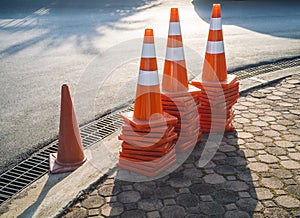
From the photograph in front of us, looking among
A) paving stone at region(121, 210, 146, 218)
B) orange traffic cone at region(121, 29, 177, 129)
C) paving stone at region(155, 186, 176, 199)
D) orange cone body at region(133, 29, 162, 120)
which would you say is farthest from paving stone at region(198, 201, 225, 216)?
orange cone body at region(133, 29, 162, 120)

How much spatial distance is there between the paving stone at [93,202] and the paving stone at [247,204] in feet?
3.72

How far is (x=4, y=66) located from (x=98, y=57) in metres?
1.80

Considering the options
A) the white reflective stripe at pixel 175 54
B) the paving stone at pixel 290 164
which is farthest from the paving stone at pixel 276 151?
the white reflective stripe at pixel 175 54

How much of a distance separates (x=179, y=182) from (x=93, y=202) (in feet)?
2.61

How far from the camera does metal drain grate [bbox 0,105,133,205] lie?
3.84 m

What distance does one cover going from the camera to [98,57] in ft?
26.5

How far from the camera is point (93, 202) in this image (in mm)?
3377

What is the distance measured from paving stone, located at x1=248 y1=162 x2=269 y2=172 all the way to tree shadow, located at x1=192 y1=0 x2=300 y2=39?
6.48 meters

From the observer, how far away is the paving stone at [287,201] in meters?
3.26

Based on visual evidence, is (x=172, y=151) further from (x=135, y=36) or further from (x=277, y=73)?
(x=135, y=36)

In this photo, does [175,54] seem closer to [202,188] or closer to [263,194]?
[202,188]

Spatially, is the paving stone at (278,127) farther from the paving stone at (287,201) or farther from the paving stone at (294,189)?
the paving stone at (287,201)

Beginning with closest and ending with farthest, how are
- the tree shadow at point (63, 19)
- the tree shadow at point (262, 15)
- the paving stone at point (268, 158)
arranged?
the paving stone at point (268, 158), the tree shadow at point (63, 19), the tree shadow at point (262, 15)

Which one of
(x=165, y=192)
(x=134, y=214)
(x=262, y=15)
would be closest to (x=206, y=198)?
(x=165, y=192)
